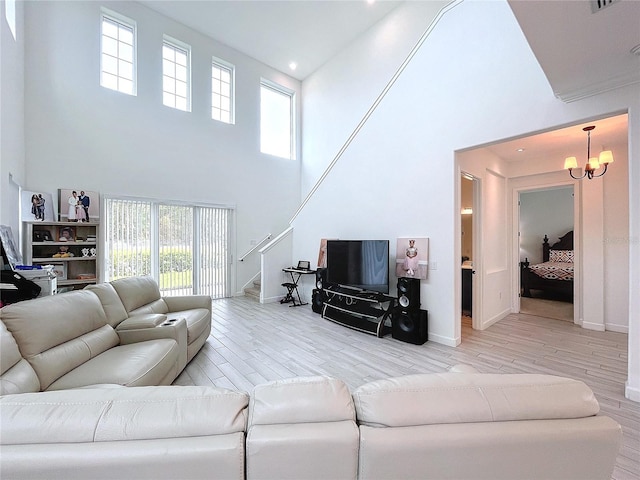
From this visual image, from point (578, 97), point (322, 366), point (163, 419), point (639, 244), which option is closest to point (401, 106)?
point (578, 97)

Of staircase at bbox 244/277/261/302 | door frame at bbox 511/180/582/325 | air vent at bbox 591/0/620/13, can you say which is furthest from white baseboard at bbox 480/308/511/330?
staircase at bbox 244/277/261/302

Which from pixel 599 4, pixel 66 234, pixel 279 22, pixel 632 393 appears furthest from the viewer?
pixel 279 22

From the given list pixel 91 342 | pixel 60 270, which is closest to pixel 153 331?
pixel 91 342

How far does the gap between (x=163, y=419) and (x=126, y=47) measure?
7432 mm

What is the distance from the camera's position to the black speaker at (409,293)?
3799 millimetres

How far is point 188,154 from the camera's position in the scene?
20.1 ft

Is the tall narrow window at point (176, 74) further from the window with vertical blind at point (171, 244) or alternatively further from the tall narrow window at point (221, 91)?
the window with vertical blind at point (171, 244)

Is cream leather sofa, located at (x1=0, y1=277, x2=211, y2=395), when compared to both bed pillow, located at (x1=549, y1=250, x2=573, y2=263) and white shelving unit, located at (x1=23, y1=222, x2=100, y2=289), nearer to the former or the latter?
white shelving unit, located at (x1=23, y1=222, x2=100, y2=289)

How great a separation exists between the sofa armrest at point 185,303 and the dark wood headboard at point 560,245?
8977 millimetres

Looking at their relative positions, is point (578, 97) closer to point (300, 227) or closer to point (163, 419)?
point (163, 419)

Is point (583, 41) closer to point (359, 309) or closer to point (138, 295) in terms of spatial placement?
point (359, 309)

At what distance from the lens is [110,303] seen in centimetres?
272

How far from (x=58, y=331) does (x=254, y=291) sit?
461cm

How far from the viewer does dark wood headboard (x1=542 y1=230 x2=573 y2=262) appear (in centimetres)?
731
